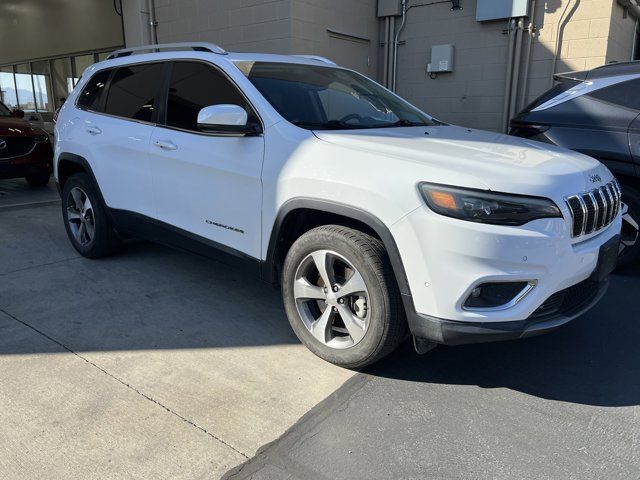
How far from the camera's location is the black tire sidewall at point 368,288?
2.75m

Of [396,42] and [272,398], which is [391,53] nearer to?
[396,42]

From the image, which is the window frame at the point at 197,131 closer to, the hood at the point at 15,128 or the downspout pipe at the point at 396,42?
the hood at the point at 15,128

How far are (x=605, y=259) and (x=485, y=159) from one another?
0.92m

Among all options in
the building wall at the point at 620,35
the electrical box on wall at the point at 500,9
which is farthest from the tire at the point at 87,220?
the building wall at the point at 620,35

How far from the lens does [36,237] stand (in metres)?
5.80

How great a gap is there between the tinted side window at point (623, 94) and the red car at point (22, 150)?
25.8ft

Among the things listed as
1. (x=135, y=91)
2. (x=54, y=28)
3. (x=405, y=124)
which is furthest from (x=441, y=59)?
(x=54, y=28)

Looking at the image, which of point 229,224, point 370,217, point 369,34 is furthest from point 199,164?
point 369,34

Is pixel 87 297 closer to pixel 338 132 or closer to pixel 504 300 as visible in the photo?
pixel 338 132

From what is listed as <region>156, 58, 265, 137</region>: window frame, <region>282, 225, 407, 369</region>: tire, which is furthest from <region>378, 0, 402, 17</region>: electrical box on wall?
<region>282, 225, 407, 369</region>: tire

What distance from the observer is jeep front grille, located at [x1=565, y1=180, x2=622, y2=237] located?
2.67m

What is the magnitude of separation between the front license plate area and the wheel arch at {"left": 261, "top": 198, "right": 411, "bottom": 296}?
1096mm

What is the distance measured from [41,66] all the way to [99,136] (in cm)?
1294

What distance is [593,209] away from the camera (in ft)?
9.27
